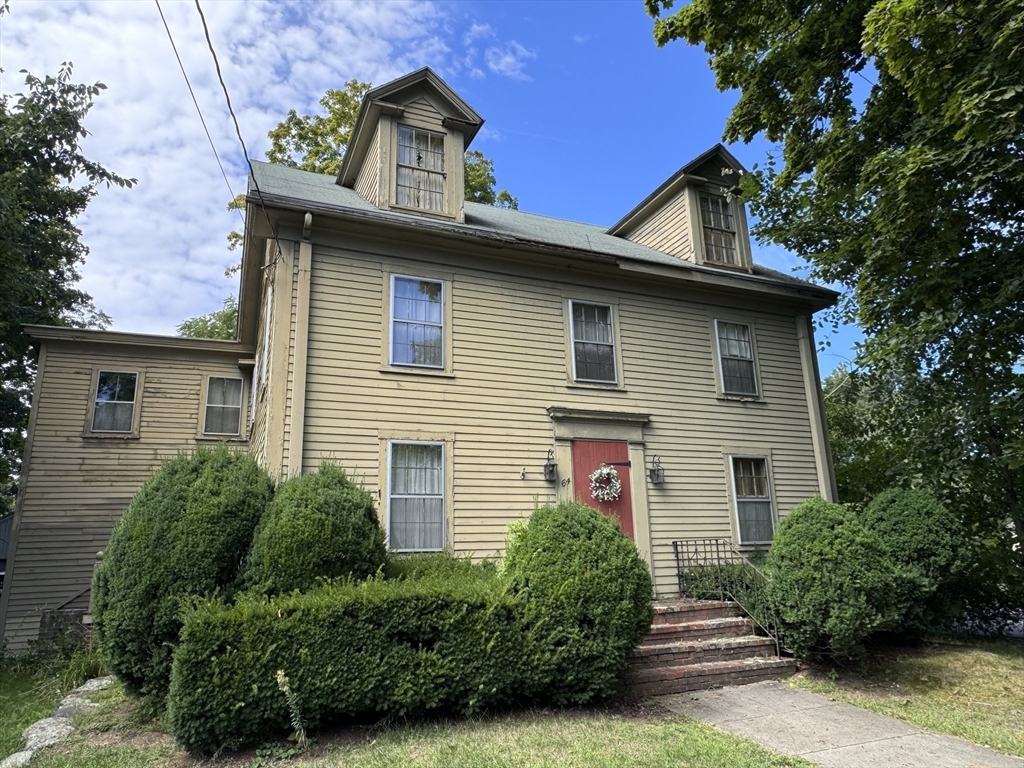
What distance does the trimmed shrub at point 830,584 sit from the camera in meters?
7.15

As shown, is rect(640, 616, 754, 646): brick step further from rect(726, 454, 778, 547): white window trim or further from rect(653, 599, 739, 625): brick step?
rect(726, 454, 778, 547): white window trim

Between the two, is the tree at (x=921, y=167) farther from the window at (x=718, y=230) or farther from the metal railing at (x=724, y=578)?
the metal railing at (x=724, y=578)

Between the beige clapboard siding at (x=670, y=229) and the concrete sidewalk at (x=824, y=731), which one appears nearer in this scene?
the concrete sidewalk at (x=824, y=731)

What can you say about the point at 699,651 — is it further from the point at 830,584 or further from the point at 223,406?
the point at 223,406

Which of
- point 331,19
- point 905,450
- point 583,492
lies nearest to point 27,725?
point 583,492

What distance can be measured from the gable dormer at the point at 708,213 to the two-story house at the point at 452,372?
0.15 feet

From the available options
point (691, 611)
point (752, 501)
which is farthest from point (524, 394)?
point (752, 501)

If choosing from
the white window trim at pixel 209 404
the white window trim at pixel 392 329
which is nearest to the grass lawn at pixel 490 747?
the white window trim at pixel 392 329

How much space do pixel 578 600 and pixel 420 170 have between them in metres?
7.37

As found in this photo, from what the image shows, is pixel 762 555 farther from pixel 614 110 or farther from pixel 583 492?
pixel 614 110

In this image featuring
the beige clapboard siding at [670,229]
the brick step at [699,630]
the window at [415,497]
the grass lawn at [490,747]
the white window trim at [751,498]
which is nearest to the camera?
the grass lawn at [490,747]

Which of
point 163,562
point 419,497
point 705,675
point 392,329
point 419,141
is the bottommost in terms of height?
point 705,675

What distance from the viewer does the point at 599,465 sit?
10039 mm

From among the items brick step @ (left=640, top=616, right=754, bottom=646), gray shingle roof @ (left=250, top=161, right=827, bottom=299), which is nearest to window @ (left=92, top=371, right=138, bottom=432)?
gray shingle roof @ (left=250, top=161, right=827, bottom=299)
